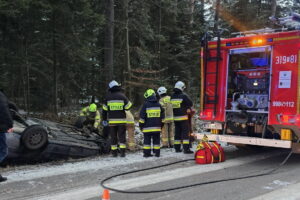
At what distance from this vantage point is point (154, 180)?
19.1 ft

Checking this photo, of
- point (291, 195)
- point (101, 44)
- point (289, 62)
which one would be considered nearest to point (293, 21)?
point (289, 62)

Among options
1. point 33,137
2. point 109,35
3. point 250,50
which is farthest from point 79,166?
point 109,35

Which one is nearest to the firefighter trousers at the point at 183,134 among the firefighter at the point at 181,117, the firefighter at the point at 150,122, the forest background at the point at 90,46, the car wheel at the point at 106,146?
the firefighter at the point at 181,117

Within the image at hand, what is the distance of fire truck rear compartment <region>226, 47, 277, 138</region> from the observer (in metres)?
7.60

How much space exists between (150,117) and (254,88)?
255cm

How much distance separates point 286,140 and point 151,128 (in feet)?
9.95

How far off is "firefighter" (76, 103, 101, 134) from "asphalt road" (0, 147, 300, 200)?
76.4 inches

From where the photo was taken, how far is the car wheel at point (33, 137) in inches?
266

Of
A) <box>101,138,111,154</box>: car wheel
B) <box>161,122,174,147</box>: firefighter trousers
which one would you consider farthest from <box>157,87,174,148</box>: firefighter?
<box>101,138,111,154</box>: car wheel

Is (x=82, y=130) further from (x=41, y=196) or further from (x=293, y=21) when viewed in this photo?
(x=293, y=21)

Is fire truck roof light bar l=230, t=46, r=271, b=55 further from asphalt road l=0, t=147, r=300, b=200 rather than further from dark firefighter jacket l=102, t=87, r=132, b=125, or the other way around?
dark firefighter jacket l=102, t=87, r=132, b=125

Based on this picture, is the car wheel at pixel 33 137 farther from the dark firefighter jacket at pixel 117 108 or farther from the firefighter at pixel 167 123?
the firefighter at pixel 167 123

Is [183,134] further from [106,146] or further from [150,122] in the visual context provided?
[106,146]

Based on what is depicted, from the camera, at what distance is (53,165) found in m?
7.11
